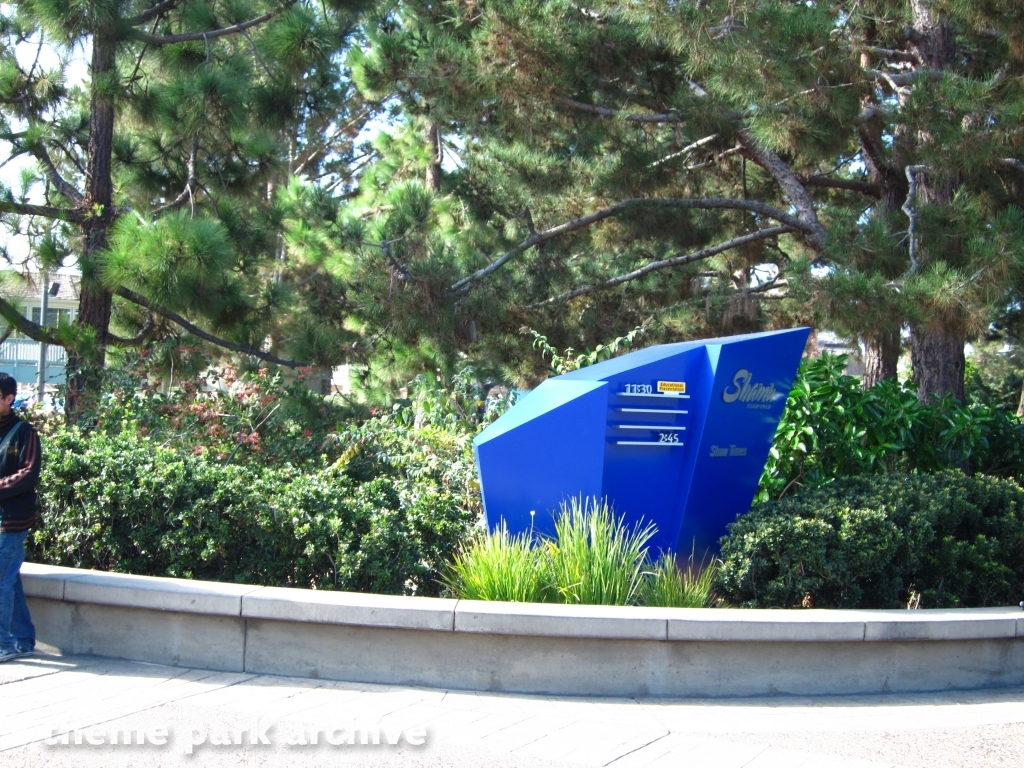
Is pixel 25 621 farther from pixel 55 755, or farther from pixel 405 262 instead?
pixel 405 262

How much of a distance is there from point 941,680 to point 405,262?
26.6 feet

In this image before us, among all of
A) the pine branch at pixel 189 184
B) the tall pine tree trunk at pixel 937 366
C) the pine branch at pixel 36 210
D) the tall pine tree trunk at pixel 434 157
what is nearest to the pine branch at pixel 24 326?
the pine branch at pixel 36 210

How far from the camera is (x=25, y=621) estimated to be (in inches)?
228

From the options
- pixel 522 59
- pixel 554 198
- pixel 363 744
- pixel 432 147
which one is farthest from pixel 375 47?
pixel 363 744

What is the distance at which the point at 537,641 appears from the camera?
548 centimetres

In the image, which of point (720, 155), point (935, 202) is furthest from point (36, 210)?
point (935, 202)

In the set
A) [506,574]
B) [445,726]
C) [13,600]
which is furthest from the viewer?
[506,574]

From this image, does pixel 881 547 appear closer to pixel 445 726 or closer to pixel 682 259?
pixel 445 726

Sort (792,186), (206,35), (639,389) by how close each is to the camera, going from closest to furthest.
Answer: (639,389) → (206,35) → (792,186)

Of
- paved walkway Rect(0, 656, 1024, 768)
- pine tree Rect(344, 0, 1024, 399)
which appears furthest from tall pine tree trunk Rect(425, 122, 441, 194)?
paved walkway Rect(0, 656, 1024, 768)

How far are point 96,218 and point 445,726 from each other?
24.8ft

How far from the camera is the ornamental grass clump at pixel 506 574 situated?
5863 millimetres

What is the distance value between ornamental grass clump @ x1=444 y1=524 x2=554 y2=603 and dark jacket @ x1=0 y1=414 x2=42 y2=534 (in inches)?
98.7

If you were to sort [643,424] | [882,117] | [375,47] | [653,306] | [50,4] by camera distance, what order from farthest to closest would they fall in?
1. [653,306]
2. [375,47]
3. [882,117]
4. [50,4]
5. [643,424]
